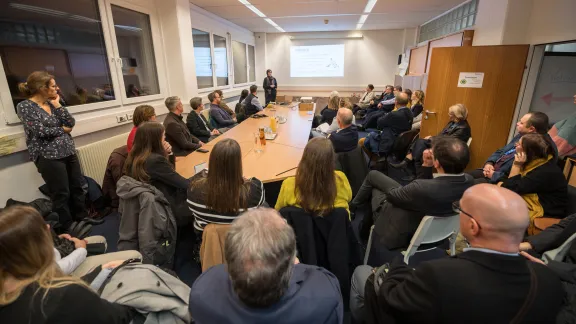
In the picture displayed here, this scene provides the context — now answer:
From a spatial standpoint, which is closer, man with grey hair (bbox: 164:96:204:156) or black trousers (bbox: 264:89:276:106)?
man with grey hair (bbox: 164:96:204:156)

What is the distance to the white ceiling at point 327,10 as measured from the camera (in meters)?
5.46

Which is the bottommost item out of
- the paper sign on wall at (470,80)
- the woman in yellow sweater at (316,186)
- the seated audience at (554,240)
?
the seated audience at (554,240)

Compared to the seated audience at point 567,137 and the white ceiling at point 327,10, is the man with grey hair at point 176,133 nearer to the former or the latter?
the white ceiling at point 327,10

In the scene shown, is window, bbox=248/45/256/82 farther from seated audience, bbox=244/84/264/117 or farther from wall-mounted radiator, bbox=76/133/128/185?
wall-mounted radiator, bbox=76/133/128/185

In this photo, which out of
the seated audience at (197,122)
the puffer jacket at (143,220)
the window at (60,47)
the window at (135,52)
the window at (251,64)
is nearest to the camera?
the puffer jacket at (143,220)

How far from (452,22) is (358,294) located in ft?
22.1

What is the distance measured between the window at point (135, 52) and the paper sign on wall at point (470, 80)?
487cm

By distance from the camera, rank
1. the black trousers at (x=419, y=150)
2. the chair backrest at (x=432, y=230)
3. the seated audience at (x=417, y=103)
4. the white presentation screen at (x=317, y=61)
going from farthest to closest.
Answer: the white presentation screen at (x=317, y=61)
the seated audience at (x=417, y=103)
the black trousers at (x=419, y=150)
the chair backrest at (x=432, y=230)

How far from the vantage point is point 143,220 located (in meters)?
1.84

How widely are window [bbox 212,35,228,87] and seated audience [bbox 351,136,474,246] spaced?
6.60 meters

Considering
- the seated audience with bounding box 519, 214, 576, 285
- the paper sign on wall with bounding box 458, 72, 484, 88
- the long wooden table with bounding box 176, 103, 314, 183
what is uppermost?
Answer: the paper sign on wall with bounding box 458, 72, 484, 88

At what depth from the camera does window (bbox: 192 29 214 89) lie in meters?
6.37

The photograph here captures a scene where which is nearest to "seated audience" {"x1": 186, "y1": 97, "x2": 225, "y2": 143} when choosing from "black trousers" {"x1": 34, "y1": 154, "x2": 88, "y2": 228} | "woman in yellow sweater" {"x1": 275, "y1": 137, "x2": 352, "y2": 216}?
"black trousers" {"x1": 34, "y1": 154, "x2": 88, "y2": 228}

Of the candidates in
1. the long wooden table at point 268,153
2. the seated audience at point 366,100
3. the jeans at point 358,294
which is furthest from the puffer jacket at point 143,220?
the seated audience at point 366,100
